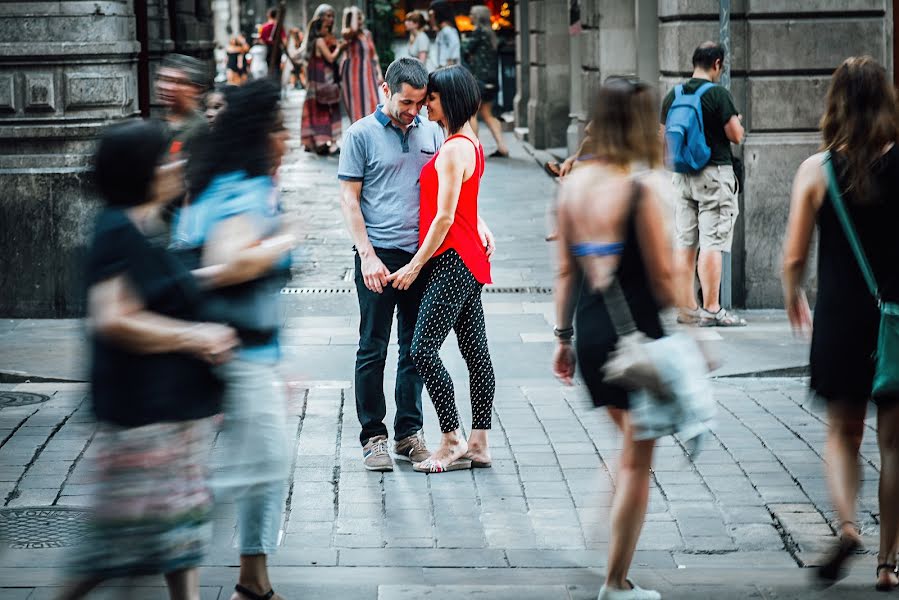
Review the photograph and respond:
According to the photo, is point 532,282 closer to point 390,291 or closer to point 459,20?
point 390,291

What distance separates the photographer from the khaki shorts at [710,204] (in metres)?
10.4

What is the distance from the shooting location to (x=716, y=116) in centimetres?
1018

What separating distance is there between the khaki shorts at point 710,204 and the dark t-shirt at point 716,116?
0.08 meters

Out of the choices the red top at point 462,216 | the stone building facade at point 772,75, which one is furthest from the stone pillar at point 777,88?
the red top at point 462,216

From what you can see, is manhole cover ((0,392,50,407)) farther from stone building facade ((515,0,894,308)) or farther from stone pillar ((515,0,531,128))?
stone pillar ((515,0,531,128))

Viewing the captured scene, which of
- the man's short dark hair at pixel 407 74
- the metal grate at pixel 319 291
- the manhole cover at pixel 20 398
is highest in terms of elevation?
the man's short dark hair at pixel 407 74

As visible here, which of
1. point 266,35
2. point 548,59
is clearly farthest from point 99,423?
point 266,35

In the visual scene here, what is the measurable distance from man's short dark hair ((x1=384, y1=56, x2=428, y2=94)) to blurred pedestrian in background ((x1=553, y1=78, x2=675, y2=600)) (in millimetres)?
A: 1701

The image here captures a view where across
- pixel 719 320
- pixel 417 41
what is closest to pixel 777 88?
pixel 719 320

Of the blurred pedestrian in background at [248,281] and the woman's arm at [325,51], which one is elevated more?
the woman's arm at [325,51]

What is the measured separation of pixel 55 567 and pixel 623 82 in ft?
8.86

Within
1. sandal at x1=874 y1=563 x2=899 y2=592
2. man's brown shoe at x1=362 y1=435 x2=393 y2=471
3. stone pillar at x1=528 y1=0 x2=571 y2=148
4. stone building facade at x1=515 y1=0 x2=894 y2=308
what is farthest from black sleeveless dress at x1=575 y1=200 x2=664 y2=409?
stone pillar at x1=528 y1=0 x2=571 y2=148

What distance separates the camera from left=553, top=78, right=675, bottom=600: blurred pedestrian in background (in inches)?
196

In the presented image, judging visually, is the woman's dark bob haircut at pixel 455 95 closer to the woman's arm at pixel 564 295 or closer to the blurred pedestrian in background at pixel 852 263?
the woman's arm at pixel 564 295
